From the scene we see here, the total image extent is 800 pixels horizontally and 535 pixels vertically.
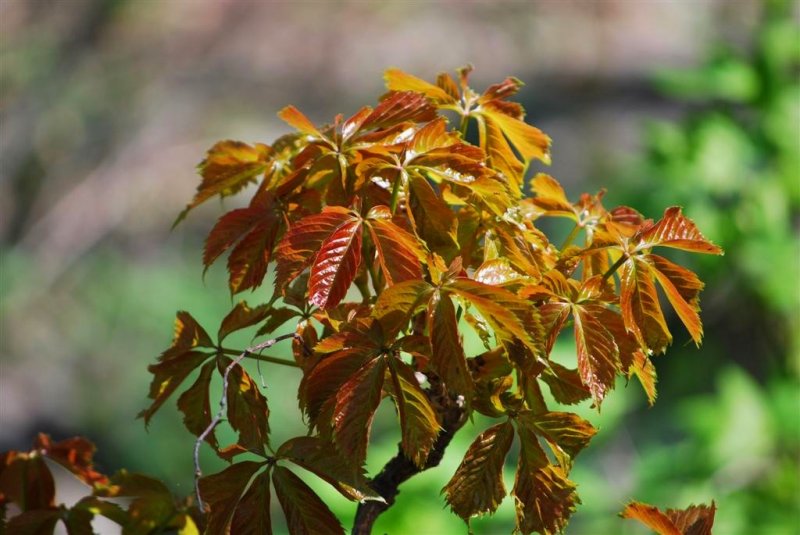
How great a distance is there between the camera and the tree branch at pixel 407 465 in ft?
2.70

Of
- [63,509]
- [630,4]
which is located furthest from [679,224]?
[630,4]

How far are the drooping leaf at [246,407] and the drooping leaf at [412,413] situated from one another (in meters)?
0.13

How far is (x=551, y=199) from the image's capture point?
0.91m

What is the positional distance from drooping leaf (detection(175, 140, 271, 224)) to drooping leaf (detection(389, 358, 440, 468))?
10.5 inches

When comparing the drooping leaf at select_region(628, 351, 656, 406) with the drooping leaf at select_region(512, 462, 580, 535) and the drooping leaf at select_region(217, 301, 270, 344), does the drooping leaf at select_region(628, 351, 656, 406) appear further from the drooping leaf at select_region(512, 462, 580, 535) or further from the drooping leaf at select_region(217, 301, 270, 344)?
the drooping leaf at select_region(217, 301, 270, 344)

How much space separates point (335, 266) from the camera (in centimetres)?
73

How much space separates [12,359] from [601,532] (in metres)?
2.59

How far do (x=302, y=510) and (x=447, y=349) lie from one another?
0.18 metres

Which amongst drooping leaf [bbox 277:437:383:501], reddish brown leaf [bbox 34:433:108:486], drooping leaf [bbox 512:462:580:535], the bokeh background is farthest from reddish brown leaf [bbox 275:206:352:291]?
the bokeh background

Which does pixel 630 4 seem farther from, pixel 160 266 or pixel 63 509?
pixel 63 509

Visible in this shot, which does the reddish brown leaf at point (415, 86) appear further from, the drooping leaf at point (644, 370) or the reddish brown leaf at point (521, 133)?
the drooping leaf at point (644, 370)

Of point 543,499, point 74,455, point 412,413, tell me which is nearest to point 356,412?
point 412,413

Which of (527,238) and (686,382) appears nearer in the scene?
(527,238)

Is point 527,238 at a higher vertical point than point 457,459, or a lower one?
higher
